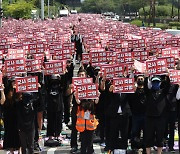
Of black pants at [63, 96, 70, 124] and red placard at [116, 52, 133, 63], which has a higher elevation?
red placard at [116, 52, 133, 63]

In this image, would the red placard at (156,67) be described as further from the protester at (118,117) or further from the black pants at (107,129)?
the black pants at (107,129)

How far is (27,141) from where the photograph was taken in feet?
32.1

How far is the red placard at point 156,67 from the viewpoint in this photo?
1024 centimetres

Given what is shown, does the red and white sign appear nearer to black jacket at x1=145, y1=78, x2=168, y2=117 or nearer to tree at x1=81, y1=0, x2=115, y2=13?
black jacket at x1=145, y1=78, x2=168, y2=117

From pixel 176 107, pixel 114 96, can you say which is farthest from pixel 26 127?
pixel 176 107

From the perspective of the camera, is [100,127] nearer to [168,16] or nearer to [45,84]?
[45,84]

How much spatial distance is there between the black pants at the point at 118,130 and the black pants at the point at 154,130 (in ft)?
1.48

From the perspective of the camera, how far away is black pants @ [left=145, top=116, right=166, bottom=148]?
10047mm

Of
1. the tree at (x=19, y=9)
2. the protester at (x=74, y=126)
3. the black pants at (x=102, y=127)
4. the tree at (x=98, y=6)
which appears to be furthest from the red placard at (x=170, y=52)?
the tree at (x=98, y=6)

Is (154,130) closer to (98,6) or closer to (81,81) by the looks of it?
(81,81)

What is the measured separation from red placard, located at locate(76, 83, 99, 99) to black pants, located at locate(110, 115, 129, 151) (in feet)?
2.68

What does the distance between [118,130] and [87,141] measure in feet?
2.39

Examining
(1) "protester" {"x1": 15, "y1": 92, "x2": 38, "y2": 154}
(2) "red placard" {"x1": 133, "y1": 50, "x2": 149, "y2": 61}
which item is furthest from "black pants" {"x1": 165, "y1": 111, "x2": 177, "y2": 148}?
(2) "red placard" {"x1": 133, "y1": 50, "x2": 149, "y2": 61}

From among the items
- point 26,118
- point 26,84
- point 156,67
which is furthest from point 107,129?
point 26,84
